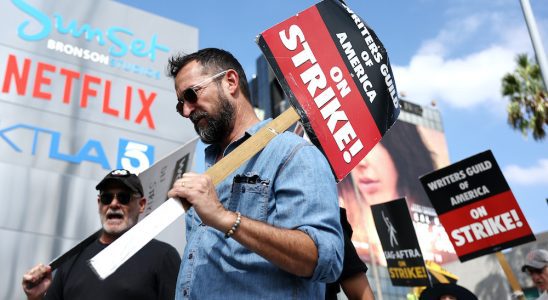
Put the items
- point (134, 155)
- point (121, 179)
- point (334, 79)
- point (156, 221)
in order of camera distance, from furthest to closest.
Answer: point (134, 155)
point (121, 179)
point (334, 79)
point (156, 221)

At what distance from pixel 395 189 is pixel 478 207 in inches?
2036

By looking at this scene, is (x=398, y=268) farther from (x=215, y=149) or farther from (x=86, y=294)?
(x=215, y=149)

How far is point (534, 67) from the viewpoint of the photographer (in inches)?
756

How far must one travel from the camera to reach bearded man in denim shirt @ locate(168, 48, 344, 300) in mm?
1608

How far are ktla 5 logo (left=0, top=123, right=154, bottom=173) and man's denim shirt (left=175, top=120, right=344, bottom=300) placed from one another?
6255 millimetres

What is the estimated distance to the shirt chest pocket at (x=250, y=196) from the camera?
70.5 inches

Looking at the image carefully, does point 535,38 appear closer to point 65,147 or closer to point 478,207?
point 478,207

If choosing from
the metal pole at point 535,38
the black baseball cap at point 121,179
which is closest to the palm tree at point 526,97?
the metal pole at point 535,38

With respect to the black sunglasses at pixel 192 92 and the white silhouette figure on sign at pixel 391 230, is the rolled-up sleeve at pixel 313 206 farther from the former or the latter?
the white silhouette figure on sign at pixel 391 230

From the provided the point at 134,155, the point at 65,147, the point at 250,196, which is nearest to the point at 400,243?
the point at 134,155

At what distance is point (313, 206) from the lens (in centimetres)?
173

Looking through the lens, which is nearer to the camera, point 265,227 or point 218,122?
point 265,227

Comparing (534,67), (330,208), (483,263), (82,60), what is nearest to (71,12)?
(82,60)

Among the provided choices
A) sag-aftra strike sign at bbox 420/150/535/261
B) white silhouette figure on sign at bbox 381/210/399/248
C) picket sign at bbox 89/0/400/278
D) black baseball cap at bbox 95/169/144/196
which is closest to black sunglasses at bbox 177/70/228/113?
picket sign at bbox 89/0/400/278
